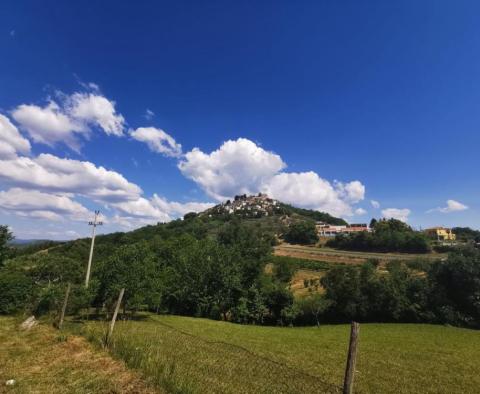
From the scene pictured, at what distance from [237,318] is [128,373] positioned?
31.2 meters

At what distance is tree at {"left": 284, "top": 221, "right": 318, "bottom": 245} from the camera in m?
130

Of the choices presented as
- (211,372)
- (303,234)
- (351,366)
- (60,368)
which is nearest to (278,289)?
(211,372)

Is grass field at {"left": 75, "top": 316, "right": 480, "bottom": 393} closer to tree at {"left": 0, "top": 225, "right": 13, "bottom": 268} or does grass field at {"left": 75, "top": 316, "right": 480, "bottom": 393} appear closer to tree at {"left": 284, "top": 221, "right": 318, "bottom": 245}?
tree at {"left": 0, "top": 225, "right": 13, "bottom": 268}

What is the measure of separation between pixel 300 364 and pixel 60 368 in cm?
1043

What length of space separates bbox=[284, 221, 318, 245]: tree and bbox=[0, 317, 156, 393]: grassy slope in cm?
12425

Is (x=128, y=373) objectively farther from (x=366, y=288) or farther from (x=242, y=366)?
(x=366, y=288)

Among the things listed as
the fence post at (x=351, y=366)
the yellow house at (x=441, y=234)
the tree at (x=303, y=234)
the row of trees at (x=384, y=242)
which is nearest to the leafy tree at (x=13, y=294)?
the fence post at (x=351, y=366)

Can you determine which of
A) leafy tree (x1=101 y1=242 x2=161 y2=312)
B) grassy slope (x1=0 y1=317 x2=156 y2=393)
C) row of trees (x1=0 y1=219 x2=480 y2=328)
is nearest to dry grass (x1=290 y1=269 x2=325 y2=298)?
row of trees (x1=0 y1=219 x2=480 y2=328)

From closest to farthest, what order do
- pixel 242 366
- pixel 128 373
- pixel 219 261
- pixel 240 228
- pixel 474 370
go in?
pixel 128 373 < pixel 242 366 < pixel 474 370 < pixel 219 261 < pixel 240 228

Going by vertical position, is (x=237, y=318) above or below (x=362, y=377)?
below

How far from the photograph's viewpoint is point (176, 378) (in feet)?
22.8

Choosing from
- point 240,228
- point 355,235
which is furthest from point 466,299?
point 355,235

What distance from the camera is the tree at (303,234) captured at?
130m

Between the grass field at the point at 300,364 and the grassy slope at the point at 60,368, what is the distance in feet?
1.64
